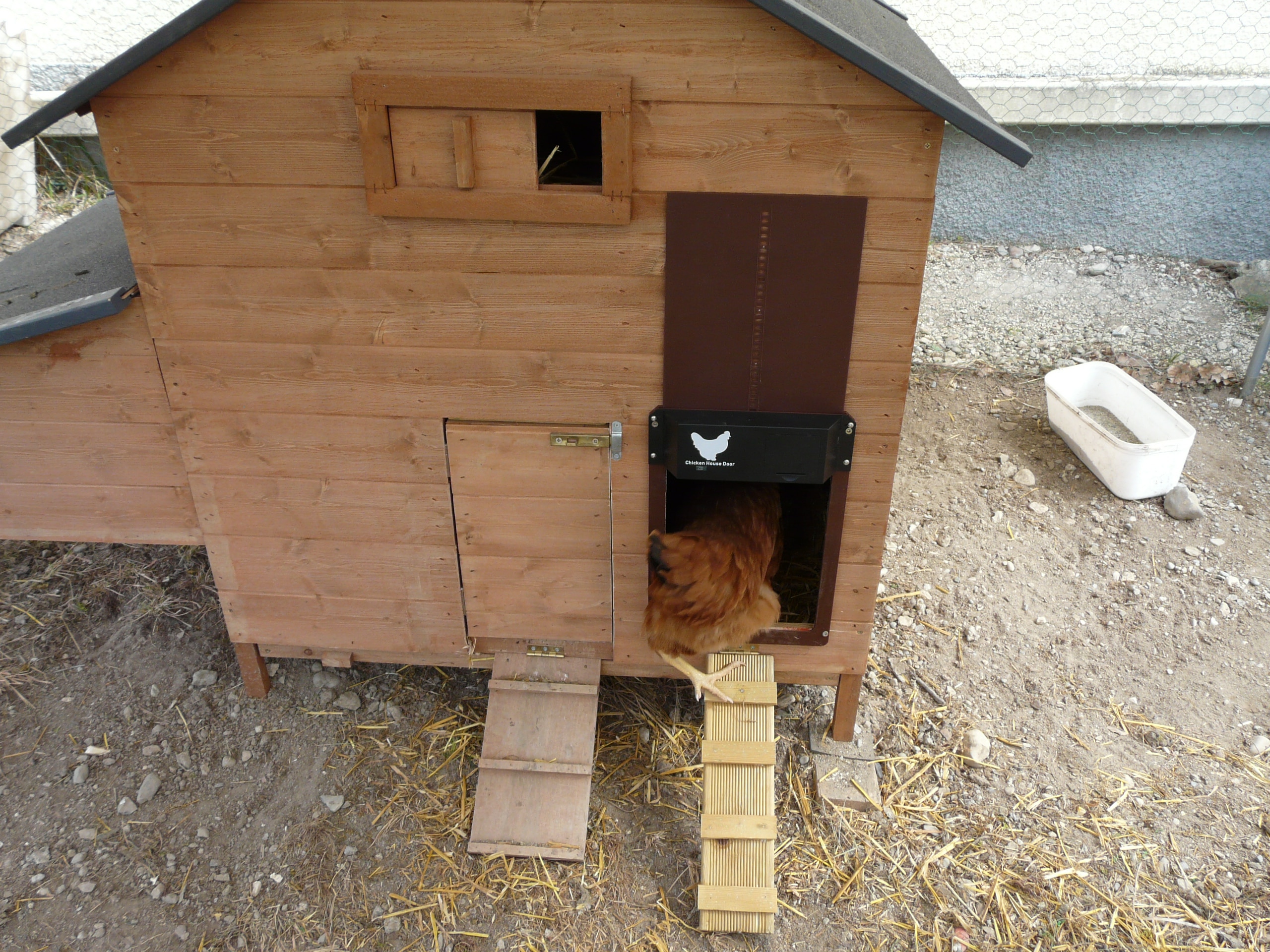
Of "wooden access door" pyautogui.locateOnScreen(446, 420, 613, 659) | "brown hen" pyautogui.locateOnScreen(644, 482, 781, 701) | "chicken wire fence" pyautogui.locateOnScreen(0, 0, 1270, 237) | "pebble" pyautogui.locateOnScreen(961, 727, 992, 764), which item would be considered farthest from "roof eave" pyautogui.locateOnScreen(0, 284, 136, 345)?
"chicken wire fence" pyautogui.locateOnScreen(0, 0, 1270, 237)

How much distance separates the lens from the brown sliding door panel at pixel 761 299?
2.01 meters

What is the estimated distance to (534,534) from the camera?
252cm

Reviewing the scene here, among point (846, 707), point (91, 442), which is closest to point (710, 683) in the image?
point (846, 707)

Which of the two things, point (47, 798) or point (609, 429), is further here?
point (47, 798)

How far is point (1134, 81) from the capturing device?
521 cm

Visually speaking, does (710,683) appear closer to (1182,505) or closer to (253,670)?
(253,670)

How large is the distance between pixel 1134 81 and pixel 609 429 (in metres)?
4.73

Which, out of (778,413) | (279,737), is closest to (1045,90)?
(778,413)

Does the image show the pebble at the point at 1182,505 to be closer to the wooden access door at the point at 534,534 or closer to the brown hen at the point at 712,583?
the brown hen at the point at 712,583

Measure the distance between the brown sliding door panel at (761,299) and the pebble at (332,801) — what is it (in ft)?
5.12

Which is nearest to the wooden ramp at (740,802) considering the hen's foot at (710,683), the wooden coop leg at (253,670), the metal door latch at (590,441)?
the hen's foot at (710,683)

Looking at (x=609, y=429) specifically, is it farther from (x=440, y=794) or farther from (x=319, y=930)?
(x=319, y=930)

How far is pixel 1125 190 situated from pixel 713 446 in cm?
467

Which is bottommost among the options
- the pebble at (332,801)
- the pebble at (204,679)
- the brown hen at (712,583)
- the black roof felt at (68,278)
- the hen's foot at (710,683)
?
the pebble at (332,801)
